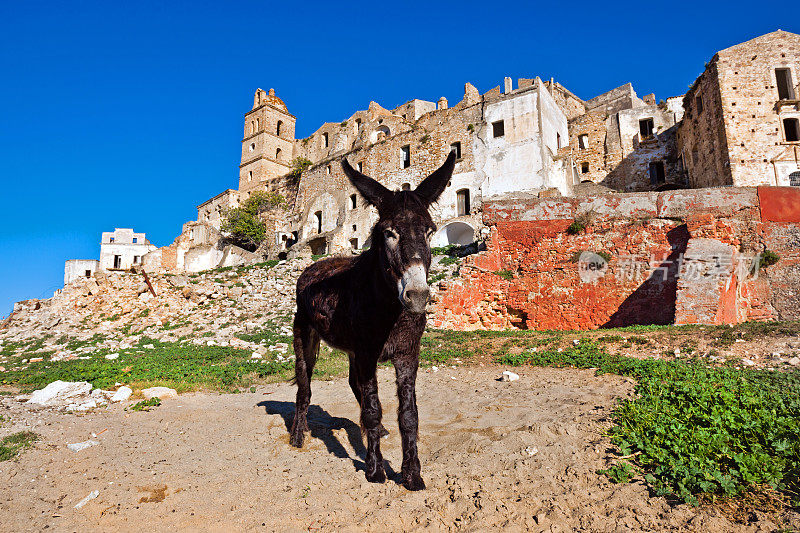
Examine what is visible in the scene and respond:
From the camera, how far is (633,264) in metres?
12.6

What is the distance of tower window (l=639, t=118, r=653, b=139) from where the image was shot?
102ft

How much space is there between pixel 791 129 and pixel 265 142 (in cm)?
4763

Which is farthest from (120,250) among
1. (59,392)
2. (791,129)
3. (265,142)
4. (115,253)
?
(791,129)

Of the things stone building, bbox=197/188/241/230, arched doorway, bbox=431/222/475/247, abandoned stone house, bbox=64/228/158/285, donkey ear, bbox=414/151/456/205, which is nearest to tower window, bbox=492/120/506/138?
arched doorway, bbox=431/222/475/247

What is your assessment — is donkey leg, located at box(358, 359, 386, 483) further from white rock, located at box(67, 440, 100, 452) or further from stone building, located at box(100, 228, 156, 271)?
stone building, located at box(100, 228, 156, 271)

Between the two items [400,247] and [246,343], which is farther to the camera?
[246,343]

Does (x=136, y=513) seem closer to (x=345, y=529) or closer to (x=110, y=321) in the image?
(x=345, y=529)

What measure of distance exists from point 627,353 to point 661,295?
557 centimetres

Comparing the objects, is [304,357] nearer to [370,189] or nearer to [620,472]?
[370,189]

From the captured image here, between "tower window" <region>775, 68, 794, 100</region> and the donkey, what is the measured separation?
29.7 metres

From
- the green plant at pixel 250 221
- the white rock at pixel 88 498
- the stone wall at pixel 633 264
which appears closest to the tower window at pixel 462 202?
the stone wall at pixel 633 264

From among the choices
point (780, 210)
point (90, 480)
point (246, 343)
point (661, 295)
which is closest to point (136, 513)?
point (90, 480)

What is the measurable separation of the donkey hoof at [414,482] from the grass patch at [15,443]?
141 inches

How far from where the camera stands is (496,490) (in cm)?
310
